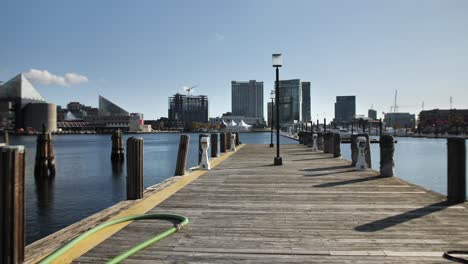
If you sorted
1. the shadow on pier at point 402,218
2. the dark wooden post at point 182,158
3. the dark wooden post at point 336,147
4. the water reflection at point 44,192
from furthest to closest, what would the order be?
1. the water reflection at point 44,192
2. the dark wooden post at point 336,147
3. the dark wooden post at point 182,158
4. the shadow on pier at point 402,218

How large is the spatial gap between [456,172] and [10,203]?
24.7 feet

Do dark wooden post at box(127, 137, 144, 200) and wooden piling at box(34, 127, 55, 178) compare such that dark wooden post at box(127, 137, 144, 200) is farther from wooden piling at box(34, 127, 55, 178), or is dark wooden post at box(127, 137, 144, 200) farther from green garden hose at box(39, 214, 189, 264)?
wooden piling at box(34, 127, 55, 178)

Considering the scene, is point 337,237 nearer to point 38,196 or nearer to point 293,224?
point 293,224

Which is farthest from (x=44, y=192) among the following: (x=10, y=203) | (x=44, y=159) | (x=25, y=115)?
(x=25, y=115)

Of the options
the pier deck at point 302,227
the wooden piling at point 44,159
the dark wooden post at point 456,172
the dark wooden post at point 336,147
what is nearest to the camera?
the pier deck at point 302,227

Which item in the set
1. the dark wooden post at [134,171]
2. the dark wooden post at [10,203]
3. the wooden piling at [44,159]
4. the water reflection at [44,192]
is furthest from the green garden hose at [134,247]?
the wooden piling at [44,159]

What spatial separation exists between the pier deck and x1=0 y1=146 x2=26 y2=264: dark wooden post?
2.17 ft

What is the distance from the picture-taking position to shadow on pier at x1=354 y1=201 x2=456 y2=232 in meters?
5.48

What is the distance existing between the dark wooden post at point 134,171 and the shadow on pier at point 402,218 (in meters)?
4.56

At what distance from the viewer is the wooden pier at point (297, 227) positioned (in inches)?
172

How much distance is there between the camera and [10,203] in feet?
12.9

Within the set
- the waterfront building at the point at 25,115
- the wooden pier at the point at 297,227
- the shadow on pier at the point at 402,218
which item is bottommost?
the wooden pier at the point at 297,227

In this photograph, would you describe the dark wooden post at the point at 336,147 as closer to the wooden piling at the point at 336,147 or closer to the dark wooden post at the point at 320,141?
the wooden piling at the point at 336,147

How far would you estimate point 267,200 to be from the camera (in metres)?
7.72
